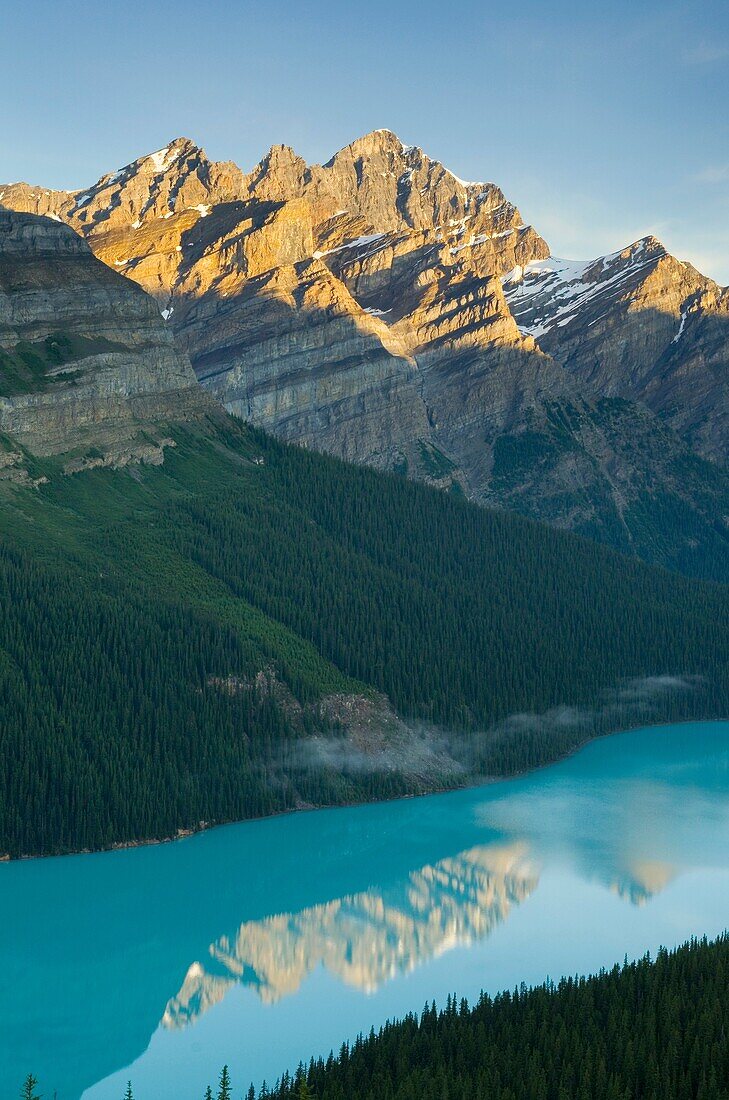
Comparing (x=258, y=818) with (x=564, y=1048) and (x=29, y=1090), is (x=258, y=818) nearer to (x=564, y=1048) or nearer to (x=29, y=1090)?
(x=564, y=1048)

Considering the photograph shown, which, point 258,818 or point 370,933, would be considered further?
point 258,818

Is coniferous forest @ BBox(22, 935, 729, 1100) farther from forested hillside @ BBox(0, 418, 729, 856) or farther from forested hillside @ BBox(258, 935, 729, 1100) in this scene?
forested hillside @ BBox(0, 418, 729, 856)

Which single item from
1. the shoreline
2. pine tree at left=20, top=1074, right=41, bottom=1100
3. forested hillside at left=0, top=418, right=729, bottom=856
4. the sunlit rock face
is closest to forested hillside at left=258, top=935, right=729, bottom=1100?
pine tree at left=20, top=1074, right=41, bottom=1100

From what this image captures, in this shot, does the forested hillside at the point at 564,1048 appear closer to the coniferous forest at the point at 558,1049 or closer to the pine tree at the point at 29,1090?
the coniferous forest at the point at 558,1049

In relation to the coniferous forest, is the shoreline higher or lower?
higher

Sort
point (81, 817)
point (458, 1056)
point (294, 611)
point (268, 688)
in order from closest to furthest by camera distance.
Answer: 1. point (458, 1056)
2. point (81, 817)
3. point (268, 688)
4. point (294, 611)

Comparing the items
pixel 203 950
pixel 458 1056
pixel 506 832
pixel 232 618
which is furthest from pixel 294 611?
pixel 458 1056

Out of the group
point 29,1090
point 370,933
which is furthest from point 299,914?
point 29,1090

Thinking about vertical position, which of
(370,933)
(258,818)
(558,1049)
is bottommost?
(558,1049)

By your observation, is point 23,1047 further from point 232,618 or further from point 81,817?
point 232,618
